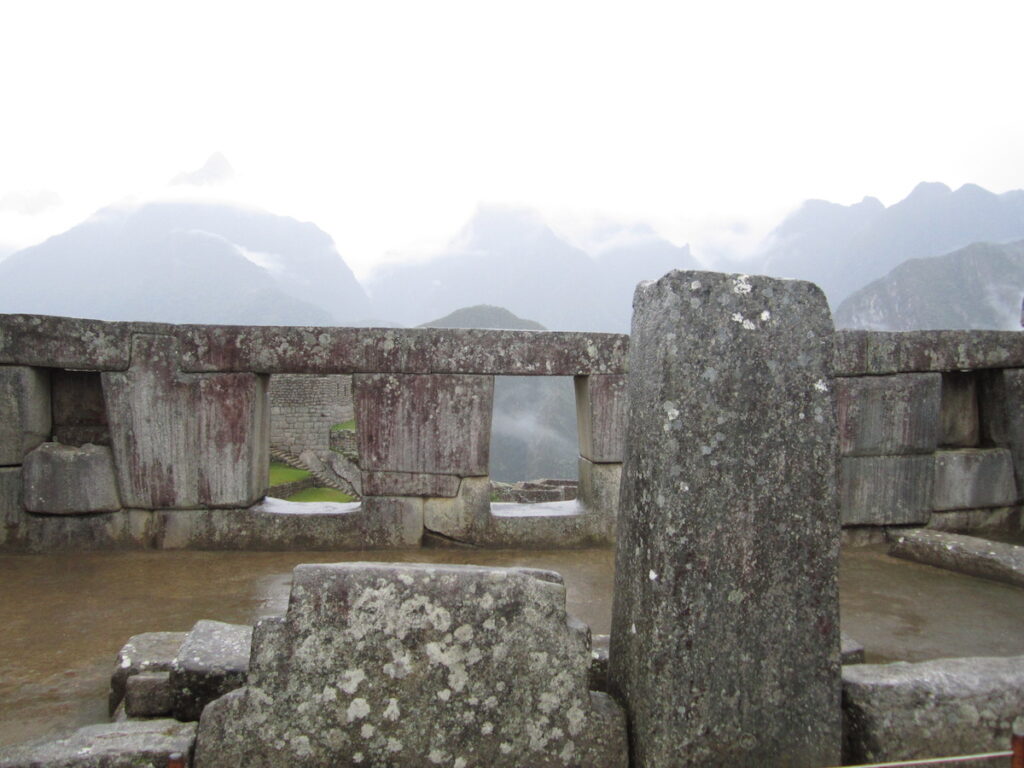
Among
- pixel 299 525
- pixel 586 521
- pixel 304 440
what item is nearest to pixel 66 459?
pixel 299 525

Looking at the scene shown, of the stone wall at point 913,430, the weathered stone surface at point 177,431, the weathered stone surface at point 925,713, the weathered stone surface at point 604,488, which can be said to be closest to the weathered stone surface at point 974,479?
the stone wall at point 913,430

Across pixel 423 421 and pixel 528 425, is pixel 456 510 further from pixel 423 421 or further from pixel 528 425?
pixel 528 425

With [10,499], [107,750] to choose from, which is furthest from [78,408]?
[107,750]

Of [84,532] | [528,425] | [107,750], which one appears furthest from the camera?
[528,425]

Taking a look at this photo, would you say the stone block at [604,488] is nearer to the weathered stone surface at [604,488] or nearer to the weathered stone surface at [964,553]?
the weathered stone surface at [604,488]

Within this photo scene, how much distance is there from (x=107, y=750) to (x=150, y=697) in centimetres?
50

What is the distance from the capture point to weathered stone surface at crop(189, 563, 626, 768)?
6.88 ft

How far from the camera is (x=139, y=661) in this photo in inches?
117

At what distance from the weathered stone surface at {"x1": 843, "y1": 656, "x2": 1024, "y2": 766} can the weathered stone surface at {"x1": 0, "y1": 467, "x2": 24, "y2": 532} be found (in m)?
6.06

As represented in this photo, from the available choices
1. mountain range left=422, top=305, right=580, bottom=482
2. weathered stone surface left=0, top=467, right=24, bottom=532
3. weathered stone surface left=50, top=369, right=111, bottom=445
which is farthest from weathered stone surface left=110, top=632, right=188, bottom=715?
mountain range left=422, top=305, right=580, bottom=482

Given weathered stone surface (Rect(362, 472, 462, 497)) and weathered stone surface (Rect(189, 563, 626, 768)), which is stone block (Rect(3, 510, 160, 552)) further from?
weathered stone surface (Rect(189, 563, 626, 768))

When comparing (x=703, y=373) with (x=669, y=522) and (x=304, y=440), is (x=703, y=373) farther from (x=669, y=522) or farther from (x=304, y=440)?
(x=304, y=440)

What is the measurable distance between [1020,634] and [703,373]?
3.67 meters

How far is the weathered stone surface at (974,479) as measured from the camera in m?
6.74
